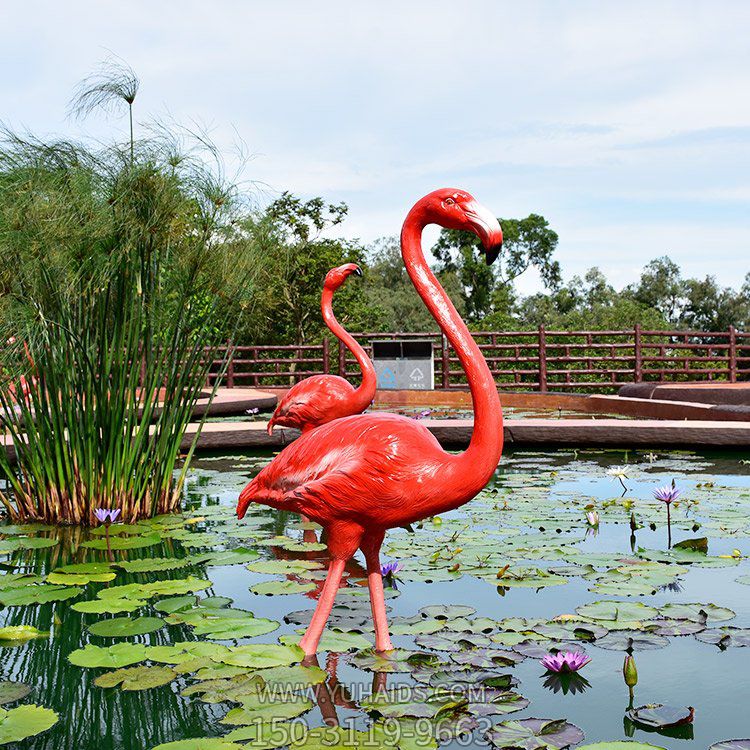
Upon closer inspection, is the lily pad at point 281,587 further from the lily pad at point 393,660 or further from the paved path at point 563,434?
the paved path at point 563,434

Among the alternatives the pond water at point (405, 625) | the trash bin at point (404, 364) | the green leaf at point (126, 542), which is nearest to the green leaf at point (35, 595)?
the pond water at point (405, 625)

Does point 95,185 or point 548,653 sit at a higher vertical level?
point 95,185

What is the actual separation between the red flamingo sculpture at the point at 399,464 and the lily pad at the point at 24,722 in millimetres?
753

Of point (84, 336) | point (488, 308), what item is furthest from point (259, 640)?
point (488, 308)

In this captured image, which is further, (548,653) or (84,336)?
(84,336)

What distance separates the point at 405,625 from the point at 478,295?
31.8 m

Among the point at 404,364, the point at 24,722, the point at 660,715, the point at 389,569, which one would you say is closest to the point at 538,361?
the point at 404,364

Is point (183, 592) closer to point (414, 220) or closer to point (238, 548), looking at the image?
point (238, 548)

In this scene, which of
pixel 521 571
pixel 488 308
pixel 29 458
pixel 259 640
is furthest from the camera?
pixel 488 308

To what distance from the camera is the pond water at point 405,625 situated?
7.66ft

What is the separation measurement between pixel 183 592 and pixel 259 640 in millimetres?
595

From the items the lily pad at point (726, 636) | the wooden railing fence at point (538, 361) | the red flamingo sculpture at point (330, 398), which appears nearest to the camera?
the lily pad at point (726, 636)

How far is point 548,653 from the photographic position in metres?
2.74

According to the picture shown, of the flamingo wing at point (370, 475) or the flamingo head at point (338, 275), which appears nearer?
the flamingo wing at point (370, 475)
